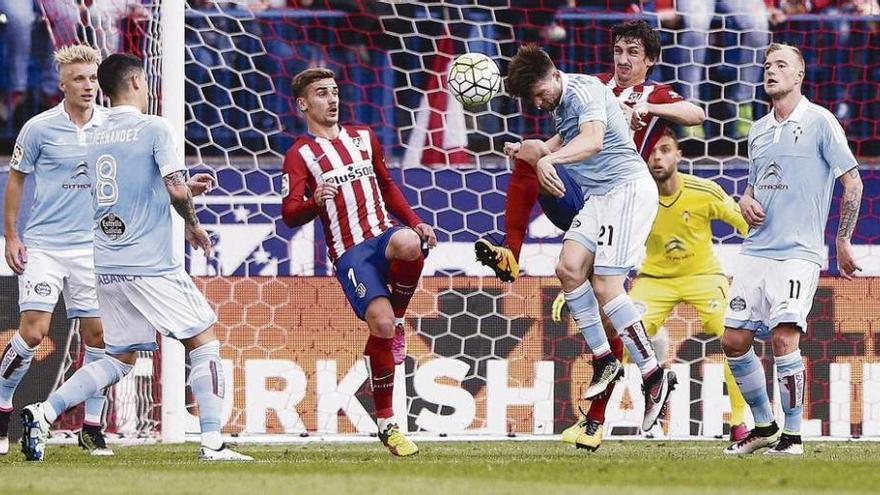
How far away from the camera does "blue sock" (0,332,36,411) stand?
7.96m

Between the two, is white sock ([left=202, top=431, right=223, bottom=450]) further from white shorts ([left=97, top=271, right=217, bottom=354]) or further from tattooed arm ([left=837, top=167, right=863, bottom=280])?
tattooed arm ([left=837, top=167, right=863, bottom=280])

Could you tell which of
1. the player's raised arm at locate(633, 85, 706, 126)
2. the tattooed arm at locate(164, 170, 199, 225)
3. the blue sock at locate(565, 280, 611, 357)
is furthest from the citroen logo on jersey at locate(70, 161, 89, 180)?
the player's raised arm at locate(633, 85, 706, 126)

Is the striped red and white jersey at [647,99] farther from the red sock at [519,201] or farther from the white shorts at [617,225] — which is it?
the red sock at [519,201]

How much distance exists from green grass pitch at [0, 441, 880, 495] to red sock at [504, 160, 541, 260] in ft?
3.58

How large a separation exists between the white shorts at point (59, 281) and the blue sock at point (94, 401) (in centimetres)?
19

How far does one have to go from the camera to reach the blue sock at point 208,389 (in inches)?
280

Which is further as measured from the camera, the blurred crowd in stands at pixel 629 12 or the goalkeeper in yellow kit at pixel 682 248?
the blurred crowd in stands at pixel 629 12

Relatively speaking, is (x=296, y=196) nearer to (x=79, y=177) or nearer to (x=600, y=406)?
(x=79, y=177)

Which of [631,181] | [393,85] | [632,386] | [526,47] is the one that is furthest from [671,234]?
[393,85]

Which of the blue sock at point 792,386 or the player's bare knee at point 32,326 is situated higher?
the player's bare knee at point 32,326

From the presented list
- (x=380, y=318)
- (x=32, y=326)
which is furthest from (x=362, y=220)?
(x=32, y=326)

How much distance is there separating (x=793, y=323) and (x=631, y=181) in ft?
3.34

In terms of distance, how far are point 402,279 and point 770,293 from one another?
180 centimetres

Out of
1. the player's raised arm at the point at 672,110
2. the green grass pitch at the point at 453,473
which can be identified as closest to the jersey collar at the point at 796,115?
the player's raised arm at the point at 672,110
